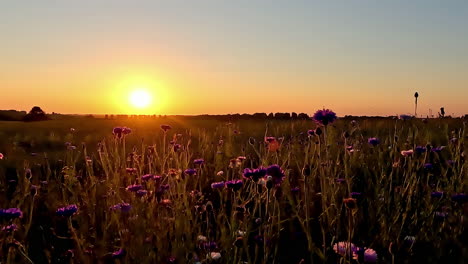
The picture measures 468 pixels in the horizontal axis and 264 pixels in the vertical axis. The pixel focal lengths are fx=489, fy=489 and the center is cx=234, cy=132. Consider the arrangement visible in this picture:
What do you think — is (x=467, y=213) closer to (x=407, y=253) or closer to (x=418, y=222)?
(x=418, y=222)

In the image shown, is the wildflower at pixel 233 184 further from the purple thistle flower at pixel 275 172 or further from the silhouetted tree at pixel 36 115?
Result: the silhouetted tree at pixel 36 115

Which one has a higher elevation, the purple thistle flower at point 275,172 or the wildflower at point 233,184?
the purple thistle flower at point 275,172

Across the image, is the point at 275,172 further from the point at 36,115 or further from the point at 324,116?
the point at 36,115

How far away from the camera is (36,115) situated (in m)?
31.3

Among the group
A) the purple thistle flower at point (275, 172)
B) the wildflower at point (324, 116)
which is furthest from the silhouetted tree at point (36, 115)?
the purple thistle flower at point (275, 172)

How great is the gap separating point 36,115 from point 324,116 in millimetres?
31241

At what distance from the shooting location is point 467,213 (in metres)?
3.31

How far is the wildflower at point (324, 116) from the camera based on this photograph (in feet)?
A: 9.65

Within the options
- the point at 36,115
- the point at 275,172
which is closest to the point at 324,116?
the point at 275,172

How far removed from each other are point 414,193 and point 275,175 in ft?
4.55

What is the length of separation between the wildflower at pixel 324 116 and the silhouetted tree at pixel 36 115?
29.9 metres

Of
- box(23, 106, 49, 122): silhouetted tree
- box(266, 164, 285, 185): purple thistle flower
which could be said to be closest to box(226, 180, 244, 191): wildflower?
box(266, 164, 285, 185): purple thistle flower

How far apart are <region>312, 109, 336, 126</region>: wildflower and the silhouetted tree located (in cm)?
2985

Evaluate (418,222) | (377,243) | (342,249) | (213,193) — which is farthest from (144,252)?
(213,193)
